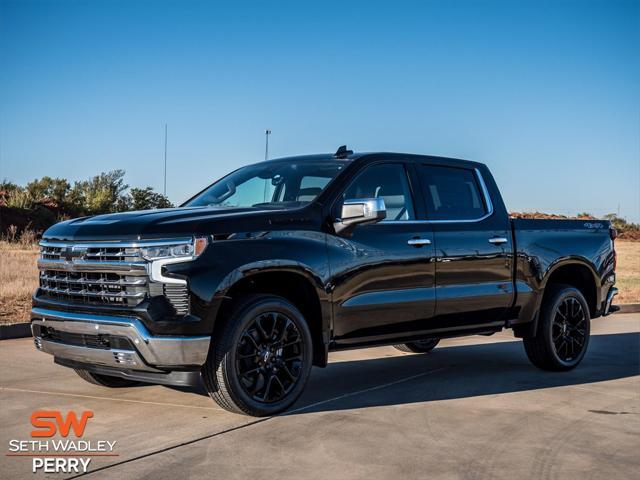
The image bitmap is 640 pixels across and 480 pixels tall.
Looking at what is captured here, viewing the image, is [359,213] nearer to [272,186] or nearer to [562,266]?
[272,186]

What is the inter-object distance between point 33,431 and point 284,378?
1762 millimetres

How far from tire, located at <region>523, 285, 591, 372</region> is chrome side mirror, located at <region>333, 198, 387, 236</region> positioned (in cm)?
281

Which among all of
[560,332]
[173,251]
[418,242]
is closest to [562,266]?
[560,332]

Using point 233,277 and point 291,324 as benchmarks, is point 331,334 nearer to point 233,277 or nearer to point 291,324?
point 291,324

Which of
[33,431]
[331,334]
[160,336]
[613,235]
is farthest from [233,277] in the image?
[613,235]

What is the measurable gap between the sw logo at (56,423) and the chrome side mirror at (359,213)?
2299 mm

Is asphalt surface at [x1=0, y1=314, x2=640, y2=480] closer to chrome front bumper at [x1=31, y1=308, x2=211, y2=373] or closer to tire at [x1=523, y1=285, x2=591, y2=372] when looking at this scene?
tire at [x1=523, y1=285, x2=591, y2=372]

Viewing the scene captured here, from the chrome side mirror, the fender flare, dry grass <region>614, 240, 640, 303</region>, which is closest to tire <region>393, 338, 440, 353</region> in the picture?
the fender flare

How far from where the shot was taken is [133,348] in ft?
18.3

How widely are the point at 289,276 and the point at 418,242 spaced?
134 cm

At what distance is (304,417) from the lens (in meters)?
6.01

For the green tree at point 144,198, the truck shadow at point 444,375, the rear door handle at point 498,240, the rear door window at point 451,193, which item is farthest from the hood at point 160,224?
the green tree at point 144,198

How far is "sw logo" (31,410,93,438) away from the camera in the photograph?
543 centimetres

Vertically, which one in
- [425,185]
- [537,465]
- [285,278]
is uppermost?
[425,185]
